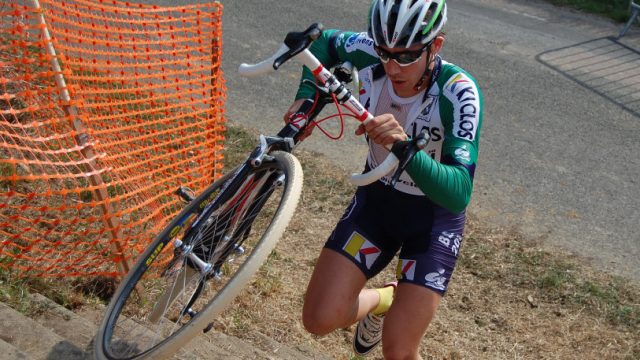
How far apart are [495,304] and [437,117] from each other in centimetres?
232

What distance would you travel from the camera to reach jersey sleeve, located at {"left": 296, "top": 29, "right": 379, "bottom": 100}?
4.48 meters

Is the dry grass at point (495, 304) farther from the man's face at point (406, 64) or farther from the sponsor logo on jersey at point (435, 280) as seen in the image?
the man's face at point (406, 64)

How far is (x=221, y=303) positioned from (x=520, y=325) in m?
3.05

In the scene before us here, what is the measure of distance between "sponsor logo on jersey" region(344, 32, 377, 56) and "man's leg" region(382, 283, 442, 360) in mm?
1359

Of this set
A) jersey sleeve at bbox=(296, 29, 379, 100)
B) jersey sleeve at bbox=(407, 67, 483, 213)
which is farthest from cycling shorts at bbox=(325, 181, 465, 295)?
jersey sleeve at bbox=(296, 29, 379, 100)

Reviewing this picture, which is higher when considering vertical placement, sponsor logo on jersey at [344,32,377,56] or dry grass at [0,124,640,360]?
sponsor logo on jersey at [344,32,377,56]

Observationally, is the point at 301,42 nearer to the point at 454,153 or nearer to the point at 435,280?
the point at 454,153

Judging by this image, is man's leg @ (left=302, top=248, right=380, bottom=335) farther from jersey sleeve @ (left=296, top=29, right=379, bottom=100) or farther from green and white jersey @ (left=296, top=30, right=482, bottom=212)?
jersey sleeve @ (left=296, top=29, right=379, bottom=100)

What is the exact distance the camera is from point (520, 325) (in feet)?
18.8

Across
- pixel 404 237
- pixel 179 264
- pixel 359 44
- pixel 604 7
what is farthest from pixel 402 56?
pixel 604 7

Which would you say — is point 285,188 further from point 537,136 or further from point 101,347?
point 537,136

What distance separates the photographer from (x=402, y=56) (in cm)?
388

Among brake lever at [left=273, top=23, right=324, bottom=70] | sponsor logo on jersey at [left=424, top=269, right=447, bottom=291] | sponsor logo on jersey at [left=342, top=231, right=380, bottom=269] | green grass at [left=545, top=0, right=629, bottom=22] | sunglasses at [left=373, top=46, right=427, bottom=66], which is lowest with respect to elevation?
green grass at [left=545, top=0, right=629, bottom=22]

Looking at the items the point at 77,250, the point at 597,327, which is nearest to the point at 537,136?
the point at 597,327
